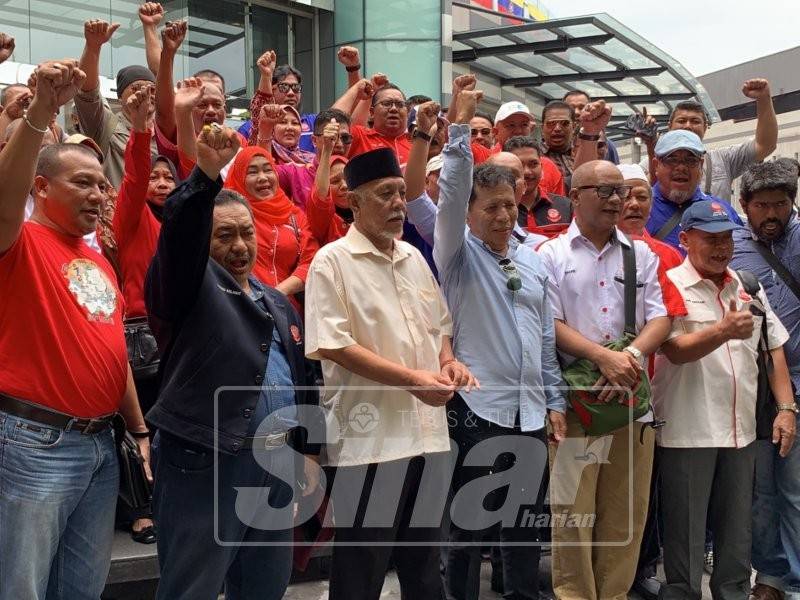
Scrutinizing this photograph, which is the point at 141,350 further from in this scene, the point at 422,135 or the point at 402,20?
the point at 402,20

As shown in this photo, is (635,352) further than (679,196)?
No

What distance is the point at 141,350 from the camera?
4.06 metres

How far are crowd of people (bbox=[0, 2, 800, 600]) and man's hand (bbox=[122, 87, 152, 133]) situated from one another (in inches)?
0.7

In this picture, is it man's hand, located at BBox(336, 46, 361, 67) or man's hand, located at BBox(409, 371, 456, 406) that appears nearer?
man's hand, located at BBox(409, 371, 456, 406)

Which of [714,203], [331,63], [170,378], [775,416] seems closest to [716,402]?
[775,416]

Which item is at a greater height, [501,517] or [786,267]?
[786,267]

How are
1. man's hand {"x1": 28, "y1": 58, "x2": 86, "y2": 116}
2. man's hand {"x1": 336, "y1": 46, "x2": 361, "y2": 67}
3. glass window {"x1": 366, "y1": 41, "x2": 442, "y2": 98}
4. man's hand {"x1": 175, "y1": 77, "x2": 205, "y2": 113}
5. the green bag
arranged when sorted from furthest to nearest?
glass window {"x1": 366, "y1": 41, "x2": 442, "y2": 98}
man's hand {"x1": 336, "y1": 46, "x2": 361, "y2": 67}
the green bag
man's hand {"x1": 175, "y1": 77, "x2": 205, "y2": 113}
man's hand {"x1": 28, "y1": 58, "x2": 86, "y2": 116}

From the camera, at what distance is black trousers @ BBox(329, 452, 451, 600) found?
349cm

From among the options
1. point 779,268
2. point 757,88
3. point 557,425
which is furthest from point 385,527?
point 757,88

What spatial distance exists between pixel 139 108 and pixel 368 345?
1531 millimetres

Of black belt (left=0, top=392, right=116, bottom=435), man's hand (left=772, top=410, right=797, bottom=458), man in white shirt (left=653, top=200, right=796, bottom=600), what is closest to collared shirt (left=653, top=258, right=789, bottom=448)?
man in white shirt (left=653, top=200, right=796, bottom=600)

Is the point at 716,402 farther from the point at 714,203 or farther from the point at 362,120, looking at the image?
the point at 362,120

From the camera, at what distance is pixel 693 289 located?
4.61 metres

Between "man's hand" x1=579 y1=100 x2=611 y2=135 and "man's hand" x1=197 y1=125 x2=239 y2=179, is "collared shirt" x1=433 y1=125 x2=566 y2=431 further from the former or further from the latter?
"man's hand" x1=579 y1=100 x2=611 y2=135
